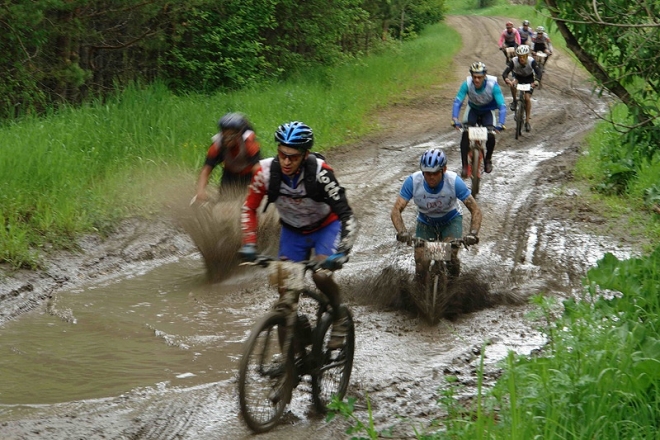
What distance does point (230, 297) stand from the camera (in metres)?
9.18

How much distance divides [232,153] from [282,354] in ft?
14.0

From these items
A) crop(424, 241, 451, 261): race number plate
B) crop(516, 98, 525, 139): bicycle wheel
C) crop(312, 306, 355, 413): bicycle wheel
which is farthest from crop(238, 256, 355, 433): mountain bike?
crop(516, 98, 525, 139): bicycle wheel

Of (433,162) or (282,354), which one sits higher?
(433,162)

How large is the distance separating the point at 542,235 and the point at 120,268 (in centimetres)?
541

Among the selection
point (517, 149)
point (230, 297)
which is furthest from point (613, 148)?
point (230, 297)

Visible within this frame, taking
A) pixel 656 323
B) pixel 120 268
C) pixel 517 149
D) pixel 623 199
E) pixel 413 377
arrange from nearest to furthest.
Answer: pixel 656 323 < pixel 413 377 < pixel 120 268 < pixel 623 199 < pixel 517 149

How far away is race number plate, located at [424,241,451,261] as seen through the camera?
803 cm

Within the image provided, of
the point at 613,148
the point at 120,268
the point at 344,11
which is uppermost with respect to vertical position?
the point at 344,11

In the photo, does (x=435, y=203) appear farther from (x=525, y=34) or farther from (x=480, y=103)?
(x=525, y=34)

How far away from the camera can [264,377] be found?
560 centimetres

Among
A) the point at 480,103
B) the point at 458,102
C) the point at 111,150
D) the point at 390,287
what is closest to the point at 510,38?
the point at 480,103

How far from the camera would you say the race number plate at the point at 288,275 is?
5.61 meters

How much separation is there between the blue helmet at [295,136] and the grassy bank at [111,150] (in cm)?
463

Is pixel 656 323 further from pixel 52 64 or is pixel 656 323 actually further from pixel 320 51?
pixel 320 51
